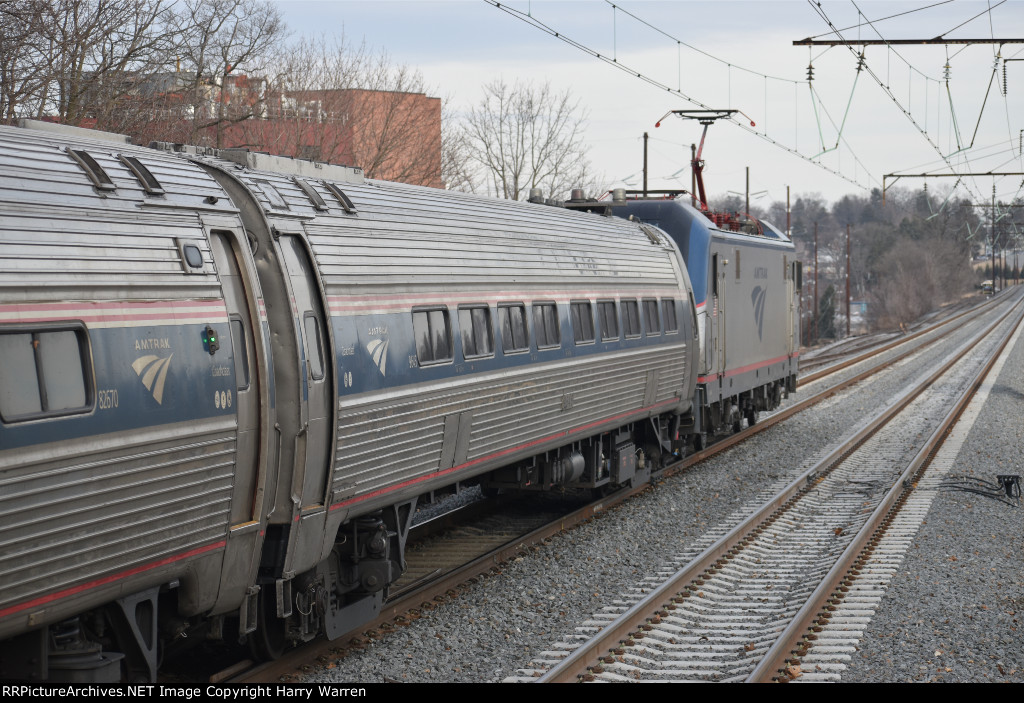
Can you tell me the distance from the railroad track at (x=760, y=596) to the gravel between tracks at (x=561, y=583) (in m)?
0.34

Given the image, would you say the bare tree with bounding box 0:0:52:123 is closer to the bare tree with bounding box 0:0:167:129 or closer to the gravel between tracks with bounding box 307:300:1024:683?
the bare tree with bounding box 0:0:167:129

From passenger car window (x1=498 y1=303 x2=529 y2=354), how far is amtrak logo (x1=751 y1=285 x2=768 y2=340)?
964cm

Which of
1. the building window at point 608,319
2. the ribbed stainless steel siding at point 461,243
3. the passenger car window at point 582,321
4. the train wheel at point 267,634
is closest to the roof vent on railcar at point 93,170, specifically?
the ribbed stainless steel siding at point 461,243

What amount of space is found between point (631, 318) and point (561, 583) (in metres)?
4.35

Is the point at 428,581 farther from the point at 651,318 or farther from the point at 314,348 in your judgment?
the point at 651,318

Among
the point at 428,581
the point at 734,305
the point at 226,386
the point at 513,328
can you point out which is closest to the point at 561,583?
the point at 428,581

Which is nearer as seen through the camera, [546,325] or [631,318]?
[546,325]

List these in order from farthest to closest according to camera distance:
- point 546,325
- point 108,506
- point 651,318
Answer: point 651,318 < point 546,325 < point 108,506

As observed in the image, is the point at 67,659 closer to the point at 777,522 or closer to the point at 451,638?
the point at 451,638

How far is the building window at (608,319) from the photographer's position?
12461 millimetres

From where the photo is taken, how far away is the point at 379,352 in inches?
310

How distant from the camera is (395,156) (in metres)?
34.4
